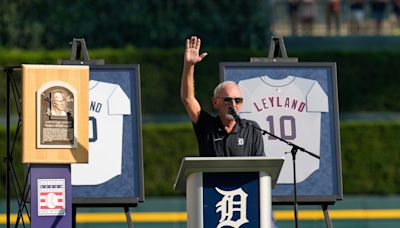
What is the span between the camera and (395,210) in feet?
61.3

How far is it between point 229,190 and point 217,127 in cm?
91

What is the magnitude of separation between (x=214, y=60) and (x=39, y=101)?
1110 centimetres

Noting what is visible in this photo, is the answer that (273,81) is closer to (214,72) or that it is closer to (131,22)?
(214,72)

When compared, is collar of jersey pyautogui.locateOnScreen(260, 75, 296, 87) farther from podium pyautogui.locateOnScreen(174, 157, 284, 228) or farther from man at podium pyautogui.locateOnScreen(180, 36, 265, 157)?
podium pyautogui.locateOnScreen(174, 157, 284, 228)

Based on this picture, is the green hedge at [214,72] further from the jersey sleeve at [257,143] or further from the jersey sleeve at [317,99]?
the jersey sleeve at [257,143]

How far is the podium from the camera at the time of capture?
904cm

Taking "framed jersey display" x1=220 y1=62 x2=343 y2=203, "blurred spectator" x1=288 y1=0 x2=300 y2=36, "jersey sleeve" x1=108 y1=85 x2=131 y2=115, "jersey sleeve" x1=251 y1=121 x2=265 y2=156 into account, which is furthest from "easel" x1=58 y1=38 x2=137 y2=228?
"blurred spectator" x1=288 y1=0 x2=300 y2=36

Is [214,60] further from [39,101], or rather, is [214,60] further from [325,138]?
[39,101]

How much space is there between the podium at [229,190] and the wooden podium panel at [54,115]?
0.98 metres

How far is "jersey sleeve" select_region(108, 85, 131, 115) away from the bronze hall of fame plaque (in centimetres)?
139

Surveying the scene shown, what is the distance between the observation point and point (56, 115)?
9836 mm

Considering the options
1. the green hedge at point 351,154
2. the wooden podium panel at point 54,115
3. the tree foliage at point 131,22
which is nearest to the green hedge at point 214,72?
the green hedge at point 351,154

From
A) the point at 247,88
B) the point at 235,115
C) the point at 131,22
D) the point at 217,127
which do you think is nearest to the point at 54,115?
the point at 217,127

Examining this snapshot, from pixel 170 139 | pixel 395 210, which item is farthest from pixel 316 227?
pixel 170 139
